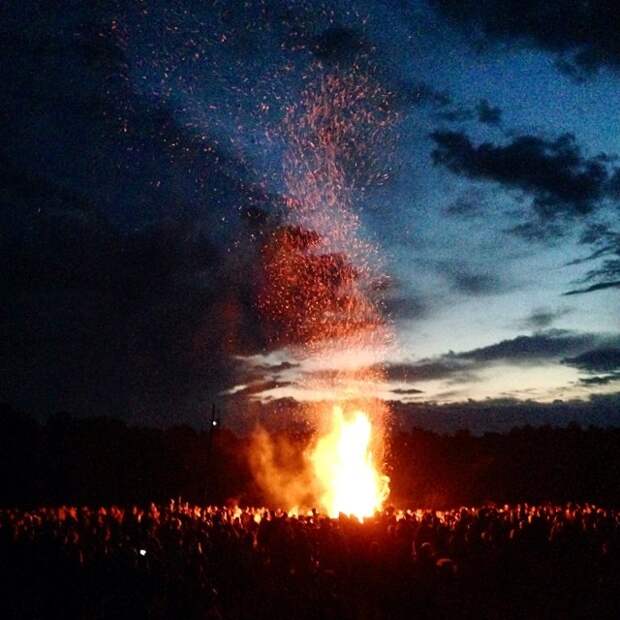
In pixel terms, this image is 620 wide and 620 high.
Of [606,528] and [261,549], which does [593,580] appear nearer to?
[606,528]

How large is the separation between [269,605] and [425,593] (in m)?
1.83

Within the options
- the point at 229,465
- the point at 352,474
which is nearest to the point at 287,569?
the point at 352,474

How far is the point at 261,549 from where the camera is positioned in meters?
9.80

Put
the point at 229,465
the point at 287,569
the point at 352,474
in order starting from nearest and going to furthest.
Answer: the point at 287,569
the point at 352,474
the point at 229,465

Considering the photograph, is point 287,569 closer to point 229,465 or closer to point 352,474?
point 352,474

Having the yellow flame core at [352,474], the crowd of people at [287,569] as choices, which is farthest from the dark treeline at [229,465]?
the crowd of people at [287,569]

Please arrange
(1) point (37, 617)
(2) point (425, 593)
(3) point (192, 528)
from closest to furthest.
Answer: (1) point (37, 617) → (2) point (425, 593) → (3) point (192, 528)

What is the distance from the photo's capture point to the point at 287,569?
949cm

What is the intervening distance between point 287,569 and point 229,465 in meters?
23.0

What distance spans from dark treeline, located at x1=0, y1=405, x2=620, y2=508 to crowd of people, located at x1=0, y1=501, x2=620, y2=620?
51.2 feet

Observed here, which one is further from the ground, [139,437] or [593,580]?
[139,437]

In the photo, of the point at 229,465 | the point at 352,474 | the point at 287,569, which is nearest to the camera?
the point at 287,569

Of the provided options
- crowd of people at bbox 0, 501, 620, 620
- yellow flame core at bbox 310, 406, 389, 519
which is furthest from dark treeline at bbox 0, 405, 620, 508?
crowd of people at bbox 0, 501, 620, 620

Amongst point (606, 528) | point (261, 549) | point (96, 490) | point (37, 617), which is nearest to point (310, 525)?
point (261, 549)
